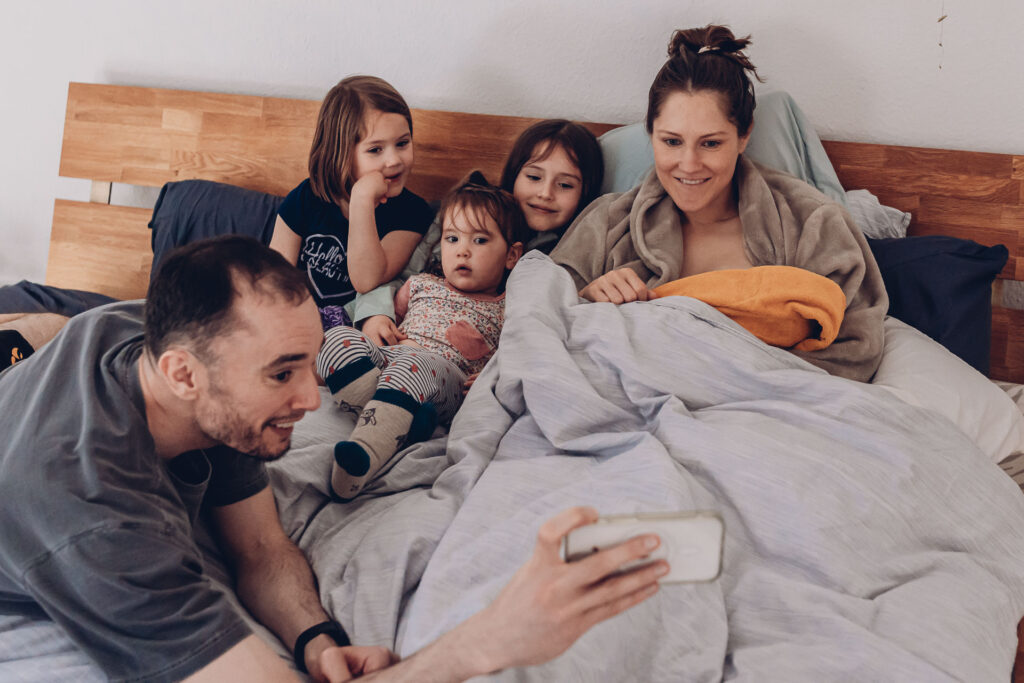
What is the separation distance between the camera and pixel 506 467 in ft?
3.45

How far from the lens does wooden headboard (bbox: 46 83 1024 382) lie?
1.70m

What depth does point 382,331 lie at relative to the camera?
1.54m

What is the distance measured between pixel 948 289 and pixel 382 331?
1.11m

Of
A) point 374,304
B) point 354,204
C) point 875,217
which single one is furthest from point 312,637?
point 875,217

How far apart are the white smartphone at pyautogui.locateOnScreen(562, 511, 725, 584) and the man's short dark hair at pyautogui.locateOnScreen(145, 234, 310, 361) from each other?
44 cm

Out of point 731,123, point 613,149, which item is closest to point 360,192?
point 613,149

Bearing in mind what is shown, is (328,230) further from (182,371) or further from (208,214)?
(182,371)

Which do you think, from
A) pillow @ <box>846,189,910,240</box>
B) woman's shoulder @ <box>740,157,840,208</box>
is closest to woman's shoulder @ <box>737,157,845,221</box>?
woman's shoulder @ <box>740,157,840,208</box>

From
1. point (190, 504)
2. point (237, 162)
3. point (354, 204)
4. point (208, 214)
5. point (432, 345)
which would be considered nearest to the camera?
point (190, 504)

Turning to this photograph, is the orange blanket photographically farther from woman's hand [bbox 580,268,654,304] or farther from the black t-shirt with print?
the black t-shirt with print

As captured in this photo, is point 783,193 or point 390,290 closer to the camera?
point 783,193

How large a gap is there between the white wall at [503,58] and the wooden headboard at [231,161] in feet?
0.27

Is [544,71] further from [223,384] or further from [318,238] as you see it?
[223,384]

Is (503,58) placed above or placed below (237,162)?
above
